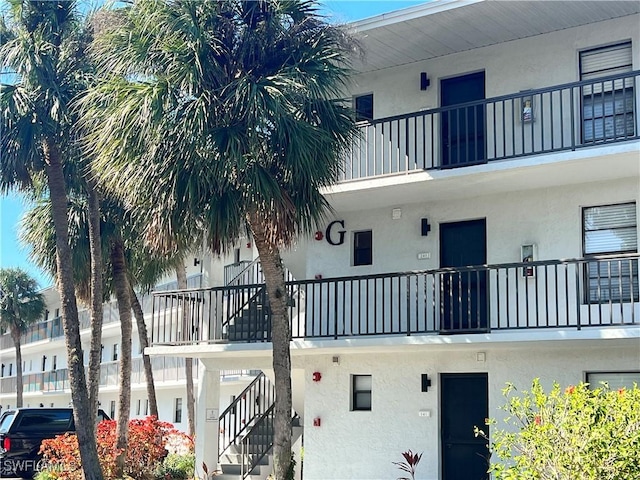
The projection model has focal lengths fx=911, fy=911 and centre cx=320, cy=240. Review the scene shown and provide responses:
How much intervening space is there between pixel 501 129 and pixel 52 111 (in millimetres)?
9173

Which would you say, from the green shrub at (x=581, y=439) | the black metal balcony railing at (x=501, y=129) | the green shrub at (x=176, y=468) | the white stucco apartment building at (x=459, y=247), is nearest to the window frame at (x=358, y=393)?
the white stucco apartment building at (x=459, y=247)

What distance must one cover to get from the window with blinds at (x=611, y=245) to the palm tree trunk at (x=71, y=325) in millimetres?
10293

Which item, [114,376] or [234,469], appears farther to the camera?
[114,376]

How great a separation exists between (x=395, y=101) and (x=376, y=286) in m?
4.12

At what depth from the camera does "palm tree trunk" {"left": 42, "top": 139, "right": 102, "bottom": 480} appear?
18.7 metres

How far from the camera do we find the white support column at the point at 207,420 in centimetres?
2039

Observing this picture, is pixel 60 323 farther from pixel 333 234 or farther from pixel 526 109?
pixel 526 109

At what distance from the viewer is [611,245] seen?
1620cm

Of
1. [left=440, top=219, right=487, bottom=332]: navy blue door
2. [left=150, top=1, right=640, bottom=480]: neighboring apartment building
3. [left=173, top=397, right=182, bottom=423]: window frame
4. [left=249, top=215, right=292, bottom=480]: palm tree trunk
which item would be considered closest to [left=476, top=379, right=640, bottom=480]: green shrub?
[left=150, top=1, right=640, bottom=480]: neighboring apartment building

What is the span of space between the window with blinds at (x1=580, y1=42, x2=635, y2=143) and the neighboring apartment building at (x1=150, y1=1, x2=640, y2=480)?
37mm

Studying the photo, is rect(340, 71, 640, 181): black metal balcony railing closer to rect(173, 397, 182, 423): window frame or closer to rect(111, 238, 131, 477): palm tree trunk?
rect(111, 238, 131, 477): palm tree trunk

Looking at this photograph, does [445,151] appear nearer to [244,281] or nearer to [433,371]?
[433,371]

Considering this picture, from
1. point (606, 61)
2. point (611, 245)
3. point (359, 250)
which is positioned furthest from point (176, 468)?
point (606, 61)

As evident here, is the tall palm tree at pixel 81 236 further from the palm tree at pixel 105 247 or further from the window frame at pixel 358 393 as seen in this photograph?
the window frame at pixel 358 393
